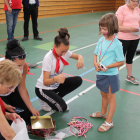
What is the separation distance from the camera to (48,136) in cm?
191

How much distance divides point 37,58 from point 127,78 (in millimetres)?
2136

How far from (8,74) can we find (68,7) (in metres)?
11.5

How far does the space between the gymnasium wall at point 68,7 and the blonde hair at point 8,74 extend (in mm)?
8066

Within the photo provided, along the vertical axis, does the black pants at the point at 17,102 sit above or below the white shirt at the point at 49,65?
below

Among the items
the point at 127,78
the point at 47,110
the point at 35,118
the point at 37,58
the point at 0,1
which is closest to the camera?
the point at 35,118

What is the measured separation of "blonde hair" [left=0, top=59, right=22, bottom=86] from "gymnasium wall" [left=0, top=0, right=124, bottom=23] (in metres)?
8.07

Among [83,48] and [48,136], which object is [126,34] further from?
[83,48]

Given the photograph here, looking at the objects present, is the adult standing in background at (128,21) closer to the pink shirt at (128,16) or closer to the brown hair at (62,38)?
the pink shirt at (128,16)

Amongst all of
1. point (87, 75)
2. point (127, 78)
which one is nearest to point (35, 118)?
point (87, 75)

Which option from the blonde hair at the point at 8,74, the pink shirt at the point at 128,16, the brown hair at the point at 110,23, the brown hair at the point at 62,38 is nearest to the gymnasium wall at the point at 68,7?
the pink shirt at the point at 128,16

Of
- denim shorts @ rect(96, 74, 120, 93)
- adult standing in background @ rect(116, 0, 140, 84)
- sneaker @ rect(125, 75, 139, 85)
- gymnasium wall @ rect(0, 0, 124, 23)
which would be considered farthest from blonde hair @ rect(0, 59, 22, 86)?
gymnasium wall @ rect(0, 0, 124, 23)

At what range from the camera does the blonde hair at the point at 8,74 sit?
1.27 m

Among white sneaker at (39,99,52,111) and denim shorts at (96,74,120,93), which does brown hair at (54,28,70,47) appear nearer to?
denim shorts at (96,74,120,93)

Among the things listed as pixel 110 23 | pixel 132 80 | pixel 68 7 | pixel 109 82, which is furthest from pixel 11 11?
pixel 68 7
